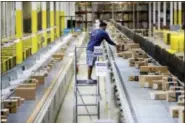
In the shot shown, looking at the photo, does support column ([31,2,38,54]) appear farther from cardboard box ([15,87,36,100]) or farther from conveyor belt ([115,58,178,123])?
conveyor belt ([115,58,178,123])

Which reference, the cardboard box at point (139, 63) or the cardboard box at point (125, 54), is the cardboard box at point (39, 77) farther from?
the cardboard box at point (139, 63)

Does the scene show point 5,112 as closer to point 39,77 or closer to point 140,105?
point 140,105

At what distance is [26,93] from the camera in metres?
9.13

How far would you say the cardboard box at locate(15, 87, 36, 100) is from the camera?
8922 mm

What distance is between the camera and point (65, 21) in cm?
3559

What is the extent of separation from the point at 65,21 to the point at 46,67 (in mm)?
22272

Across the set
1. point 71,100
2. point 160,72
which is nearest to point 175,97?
point 160,72

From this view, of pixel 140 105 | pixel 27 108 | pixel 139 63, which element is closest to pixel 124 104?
pixel 140 105

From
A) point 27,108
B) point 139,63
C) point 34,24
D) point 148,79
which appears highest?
point 34,24

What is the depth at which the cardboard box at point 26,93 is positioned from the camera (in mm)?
8922

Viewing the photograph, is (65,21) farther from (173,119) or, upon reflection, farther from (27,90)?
(173,119)

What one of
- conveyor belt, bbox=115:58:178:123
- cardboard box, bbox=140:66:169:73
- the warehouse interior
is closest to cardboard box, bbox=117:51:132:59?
the warehouse interior

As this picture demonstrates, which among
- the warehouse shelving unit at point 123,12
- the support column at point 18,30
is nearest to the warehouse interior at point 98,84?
the support column at point 18,30

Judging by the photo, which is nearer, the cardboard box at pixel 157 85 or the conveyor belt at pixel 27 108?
the cardboard box at pixel 157 85
